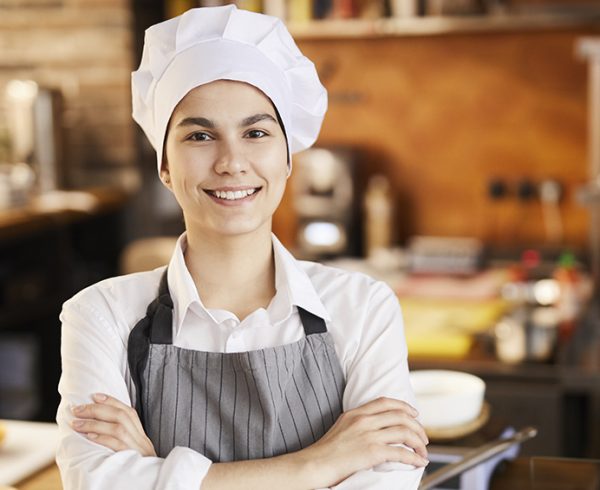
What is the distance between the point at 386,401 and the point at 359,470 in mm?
109

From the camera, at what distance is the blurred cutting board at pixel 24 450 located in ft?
5.75

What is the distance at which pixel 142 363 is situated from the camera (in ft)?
4.69

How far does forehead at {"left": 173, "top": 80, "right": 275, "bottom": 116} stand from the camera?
1.38 m

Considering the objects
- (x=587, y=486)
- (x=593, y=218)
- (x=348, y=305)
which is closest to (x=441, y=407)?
(x=587, y=486)

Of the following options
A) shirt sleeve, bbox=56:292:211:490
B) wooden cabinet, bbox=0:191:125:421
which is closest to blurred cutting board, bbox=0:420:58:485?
shirt sleeve, bbox=56:292:211:490

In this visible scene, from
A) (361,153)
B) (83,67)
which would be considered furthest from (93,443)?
(83,67)

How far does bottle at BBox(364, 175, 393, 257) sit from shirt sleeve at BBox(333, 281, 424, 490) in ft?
10.0

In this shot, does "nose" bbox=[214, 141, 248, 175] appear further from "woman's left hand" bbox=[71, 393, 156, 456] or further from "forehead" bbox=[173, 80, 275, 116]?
"woman's left hand" bbox=[71, 393, 156, 456]

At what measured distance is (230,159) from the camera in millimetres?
1369

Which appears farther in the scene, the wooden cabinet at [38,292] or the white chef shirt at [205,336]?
the wooden cabinet at [38,292]

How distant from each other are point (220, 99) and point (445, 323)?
2186 millimetres

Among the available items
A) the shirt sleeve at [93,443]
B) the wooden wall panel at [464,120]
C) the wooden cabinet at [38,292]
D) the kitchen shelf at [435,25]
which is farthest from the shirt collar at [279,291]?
the wooden wall panel at [464,120]

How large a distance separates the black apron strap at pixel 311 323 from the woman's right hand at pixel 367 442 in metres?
0.13

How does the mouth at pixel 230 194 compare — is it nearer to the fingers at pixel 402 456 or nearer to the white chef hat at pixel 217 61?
the white chef hat at pixel 217 61
